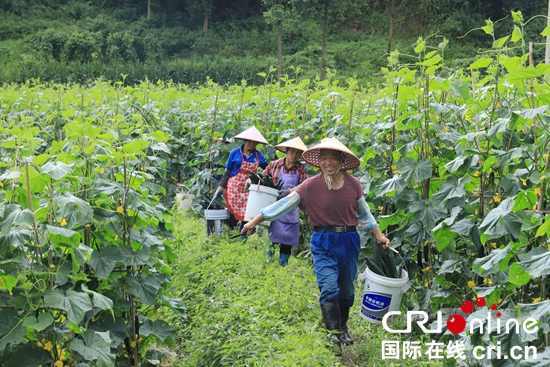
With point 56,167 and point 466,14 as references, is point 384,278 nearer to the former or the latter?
point 56,167

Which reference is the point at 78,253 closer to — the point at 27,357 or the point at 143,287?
the point at 27,357

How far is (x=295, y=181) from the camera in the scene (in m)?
6.57

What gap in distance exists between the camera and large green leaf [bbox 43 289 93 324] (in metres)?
3.23

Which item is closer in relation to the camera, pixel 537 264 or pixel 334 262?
pixel 537 264

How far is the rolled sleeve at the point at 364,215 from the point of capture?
5066 mm

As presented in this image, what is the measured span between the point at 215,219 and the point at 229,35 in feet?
115

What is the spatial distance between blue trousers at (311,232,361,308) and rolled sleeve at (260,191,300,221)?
0.28 meters

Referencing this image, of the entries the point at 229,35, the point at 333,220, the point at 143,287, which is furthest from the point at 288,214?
the point at 229,35

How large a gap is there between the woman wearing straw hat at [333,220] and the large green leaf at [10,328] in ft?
6.73

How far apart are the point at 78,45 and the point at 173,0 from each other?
11454 mm

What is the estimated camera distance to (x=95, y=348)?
11.4 ft

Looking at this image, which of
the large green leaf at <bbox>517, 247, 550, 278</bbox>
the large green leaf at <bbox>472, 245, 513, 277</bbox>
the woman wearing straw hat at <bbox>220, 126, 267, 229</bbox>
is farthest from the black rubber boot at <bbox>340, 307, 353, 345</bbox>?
the woman wearing straw hat at <bbox>220, 126, 267, 229</bbox>

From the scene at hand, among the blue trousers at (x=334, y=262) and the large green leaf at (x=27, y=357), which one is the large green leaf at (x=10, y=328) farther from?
the blue trousers at (x=334, y=262)

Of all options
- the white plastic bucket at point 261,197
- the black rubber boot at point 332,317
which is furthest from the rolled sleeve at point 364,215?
the white plastic bucket at point 261,197
